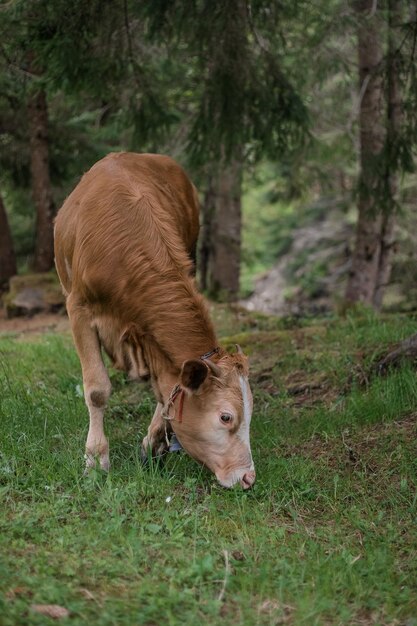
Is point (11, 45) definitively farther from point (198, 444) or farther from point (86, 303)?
point (198, 444)

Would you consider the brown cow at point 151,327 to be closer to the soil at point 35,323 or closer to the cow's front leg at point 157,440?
the cow's front leg at point 157,440

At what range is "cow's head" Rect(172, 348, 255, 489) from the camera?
15.6ft

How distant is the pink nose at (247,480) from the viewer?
480 cm

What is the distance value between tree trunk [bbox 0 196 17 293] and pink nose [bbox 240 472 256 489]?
11.4 metres

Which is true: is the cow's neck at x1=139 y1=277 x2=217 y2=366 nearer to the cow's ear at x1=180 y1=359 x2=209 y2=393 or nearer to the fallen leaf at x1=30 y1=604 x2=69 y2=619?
the cow's ear at x1=180 y1=359 x2=209 y2=393

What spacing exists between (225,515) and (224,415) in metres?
0.61

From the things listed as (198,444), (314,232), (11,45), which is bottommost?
(314,232)

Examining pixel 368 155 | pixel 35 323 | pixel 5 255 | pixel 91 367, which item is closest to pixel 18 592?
pixel 91 367

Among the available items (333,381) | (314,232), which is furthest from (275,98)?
(314,232)

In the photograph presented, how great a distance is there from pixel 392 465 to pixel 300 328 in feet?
14.2

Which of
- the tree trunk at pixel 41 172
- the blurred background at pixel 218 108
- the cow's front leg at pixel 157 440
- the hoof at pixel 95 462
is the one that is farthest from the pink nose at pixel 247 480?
the tree trunk at pixel 41 172

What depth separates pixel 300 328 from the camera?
31.7 feet

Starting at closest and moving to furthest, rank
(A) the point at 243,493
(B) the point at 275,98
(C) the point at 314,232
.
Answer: (A) the point at 243,493
(B) the point at 275,98
(C) the point at 314,232

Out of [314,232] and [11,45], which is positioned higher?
[11,45]
